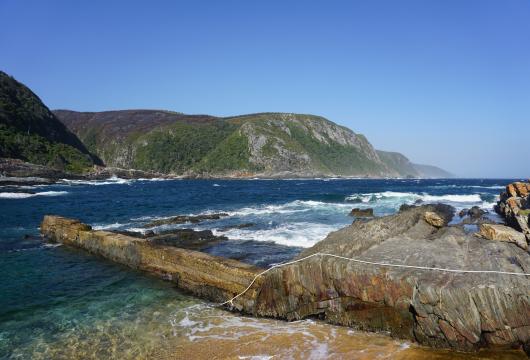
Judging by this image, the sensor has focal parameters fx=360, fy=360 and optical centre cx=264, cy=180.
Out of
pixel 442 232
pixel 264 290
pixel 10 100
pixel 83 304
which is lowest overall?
pixel 83 304

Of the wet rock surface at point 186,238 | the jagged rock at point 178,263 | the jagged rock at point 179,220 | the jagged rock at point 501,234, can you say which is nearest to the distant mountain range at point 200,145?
the jagged rock at point 179,220

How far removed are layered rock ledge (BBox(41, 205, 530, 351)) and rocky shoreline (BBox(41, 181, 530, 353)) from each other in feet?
0.06

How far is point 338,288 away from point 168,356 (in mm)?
4258

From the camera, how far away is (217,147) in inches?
6452

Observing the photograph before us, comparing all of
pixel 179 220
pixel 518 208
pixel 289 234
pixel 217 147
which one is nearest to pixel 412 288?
pixel 289 234

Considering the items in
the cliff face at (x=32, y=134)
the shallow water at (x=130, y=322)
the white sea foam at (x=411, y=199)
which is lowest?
the shallow water at (x=130, y=322)

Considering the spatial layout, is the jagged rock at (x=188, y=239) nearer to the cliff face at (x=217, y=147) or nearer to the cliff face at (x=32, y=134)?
the cliff face at (x=32, y=134)

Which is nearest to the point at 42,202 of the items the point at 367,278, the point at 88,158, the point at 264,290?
the point at 264,290

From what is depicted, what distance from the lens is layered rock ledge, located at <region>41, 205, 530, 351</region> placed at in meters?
7.31

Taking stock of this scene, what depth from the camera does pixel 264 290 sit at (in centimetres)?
1012

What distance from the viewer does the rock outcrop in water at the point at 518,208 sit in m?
19.7

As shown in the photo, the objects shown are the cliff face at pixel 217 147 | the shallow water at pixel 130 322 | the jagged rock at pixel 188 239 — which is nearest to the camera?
the shallow water at pixel 130 322

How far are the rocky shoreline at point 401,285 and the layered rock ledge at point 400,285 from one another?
0.06 ft

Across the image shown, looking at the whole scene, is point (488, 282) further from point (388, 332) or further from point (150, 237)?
point (150, 237)
